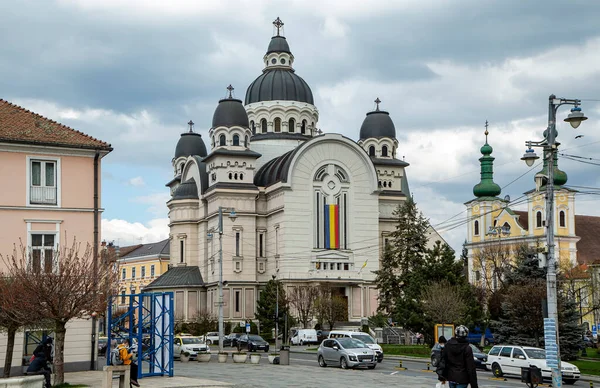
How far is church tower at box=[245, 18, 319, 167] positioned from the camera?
99688 millimetres

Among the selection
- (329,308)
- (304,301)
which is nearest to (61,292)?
(329,308)

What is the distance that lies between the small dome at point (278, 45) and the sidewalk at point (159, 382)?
74.1m

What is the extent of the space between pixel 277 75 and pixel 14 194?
67.0 metres

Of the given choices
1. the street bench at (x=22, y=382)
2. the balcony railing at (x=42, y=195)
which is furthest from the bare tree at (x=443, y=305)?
the street bench at (x=22, y=382)

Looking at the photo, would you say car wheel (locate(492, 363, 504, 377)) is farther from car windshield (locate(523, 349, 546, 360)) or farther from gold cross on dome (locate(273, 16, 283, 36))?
gold cross on dome (locate(273, 16, 283, 36))

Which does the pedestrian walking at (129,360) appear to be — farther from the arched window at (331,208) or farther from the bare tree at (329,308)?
the arched window at (331,208)

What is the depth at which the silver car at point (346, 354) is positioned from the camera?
134 feet

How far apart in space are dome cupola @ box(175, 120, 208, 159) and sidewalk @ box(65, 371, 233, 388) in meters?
75.2

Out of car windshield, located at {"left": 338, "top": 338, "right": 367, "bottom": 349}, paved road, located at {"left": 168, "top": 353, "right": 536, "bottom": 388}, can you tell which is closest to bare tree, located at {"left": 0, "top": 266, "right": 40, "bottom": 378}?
paved road, located at {"left": 168, "top": 353, "right": 536, "bottom": 388}

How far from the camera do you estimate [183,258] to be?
97.2 metres

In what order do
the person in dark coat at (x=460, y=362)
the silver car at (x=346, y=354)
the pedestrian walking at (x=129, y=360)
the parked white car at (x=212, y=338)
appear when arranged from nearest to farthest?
1. the person in dark coat at (x=460, y=362)
2. the pedestrian walking at (x=129, y=360)
3. the silver car at (x=346, y=354)
4. the parked white car at (x=212, y=338)

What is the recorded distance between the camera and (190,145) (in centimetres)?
10894

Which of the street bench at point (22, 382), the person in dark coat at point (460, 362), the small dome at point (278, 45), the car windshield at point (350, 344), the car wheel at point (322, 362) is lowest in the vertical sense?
the car wheel at point (322, 362)

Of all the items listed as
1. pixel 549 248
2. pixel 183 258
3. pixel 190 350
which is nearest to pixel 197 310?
pixel 183 258
